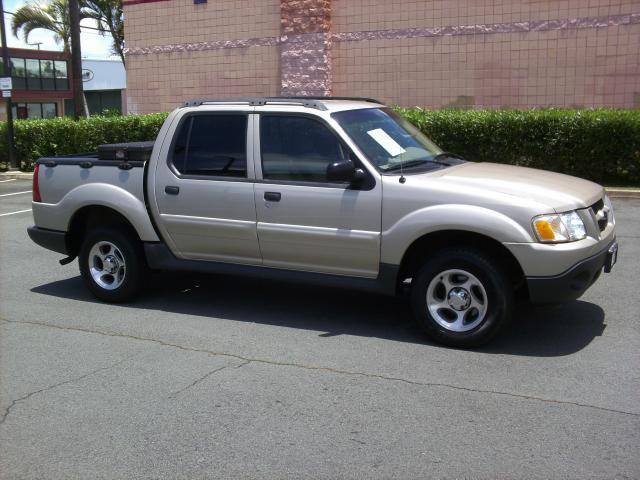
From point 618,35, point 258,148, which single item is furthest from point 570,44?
point 258,148

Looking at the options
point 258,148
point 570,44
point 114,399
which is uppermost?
point 570,44

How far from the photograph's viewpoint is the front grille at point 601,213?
19.1 ft

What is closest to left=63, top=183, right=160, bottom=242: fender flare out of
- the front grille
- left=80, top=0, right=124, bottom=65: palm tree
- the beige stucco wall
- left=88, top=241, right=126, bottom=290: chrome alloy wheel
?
left=88, top=241, right=126, bottom=290: chrome alloy wheel

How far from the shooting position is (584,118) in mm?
13922

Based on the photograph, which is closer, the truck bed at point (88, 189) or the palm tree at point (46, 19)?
the truck bed at point (88, 189)

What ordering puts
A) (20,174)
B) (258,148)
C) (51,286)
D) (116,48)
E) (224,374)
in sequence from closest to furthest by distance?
(224,374)
(258,148)
(51,286)
(20,174)
(116,48)

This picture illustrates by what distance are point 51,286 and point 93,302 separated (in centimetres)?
102

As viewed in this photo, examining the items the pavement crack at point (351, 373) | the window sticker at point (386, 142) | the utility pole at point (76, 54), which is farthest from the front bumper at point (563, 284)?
the utility pole at point (76, 54)

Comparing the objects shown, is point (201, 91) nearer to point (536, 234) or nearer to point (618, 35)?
point (618, 35)

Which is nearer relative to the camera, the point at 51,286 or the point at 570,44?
the point at 51,286

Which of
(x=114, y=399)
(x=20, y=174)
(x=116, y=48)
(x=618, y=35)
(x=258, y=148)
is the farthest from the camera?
(x=116, y=48)

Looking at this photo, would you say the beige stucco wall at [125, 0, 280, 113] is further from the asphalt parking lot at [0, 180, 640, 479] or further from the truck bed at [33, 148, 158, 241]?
the asphalt parking lot at [0, 180, 640, 479]

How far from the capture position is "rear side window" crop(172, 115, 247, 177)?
6504mm

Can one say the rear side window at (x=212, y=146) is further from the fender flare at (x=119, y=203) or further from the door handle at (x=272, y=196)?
the fender flare at (x=119, y=203)
